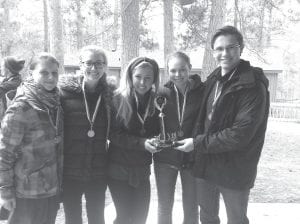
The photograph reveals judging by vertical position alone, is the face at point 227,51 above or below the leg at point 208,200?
above

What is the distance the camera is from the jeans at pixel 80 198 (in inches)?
129

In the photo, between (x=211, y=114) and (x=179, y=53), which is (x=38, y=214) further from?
(x=179, y=53)

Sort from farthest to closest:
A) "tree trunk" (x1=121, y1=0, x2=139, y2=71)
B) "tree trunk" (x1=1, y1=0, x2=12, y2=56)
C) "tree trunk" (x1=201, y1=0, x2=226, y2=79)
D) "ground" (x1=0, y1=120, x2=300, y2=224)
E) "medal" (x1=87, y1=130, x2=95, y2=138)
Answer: "tree trunk" (x1=1, y1=0, x2=12, y2=56)
"tree trunk" (x1=201, y1=0, x2=226, y2=79)
"tree trunk" (x1=121, y1=0, x2=139, y2=71)
"ground" (x1=0, y1=120, x2=300, y2=224)
"medal" (x1=87, y1=130, x2=95, y2=138)

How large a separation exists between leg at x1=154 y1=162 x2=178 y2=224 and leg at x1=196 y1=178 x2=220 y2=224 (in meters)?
0.33

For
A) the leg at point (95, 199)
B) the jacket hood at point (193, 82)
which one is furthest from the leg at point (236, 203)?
the leg at point (95, 199)

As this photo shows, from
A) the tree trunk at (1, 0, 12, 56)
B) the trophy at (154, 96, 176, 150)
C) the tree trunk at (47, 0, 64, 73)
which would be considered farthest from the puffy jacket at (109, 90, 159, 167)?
the tree trunk at (1, 0, 12, 56)

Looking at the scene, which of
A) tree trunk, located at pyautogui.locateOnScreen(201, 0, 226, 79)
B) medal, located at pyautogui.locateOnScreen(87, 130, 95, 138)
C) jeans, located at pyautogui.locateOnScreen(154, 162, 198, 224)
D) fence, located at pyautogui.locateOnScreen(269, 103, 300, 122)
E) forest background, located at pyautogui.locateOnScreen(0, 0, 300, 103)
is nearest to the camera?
medal, located at pyautogui.locateOnScreen(87, 130, 95, 138)

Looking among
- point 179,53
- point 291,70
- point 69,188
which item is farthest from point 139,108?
point 291,70

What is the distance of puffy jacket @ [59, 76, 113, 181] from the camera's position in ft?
10.6

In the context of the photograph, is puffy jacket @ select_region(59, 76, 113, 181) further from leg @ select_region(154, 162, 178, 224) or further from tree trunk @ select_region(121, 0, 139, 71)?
tree trunk @ select_region(121, 0, 139, 71)

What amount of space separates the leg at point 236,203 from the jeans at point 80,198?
1173mm

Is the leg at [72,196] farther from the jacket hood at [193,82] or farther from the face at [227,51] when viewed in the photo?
the face at [227,51]

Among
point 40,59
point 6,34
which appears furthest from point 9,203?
point 6,34

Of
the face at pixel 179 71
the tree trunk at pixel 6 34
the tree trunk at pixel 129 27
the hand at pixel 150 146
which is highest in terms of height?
the tree trunk at pixel 6 34
